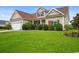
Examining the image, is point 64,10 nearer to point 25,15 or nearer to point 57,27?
point 57,27

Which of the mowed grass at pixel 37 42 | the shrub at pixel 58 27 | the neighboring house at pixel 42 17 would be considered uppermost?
the neighboring house at pixel 42 17

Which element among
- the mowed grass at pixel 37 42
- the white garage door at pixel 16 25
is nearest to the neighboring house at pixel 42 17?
the white garage door at pixel 16 25

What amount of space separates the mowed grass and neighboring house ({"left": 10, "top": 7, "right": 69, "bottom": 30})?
0.12 metres

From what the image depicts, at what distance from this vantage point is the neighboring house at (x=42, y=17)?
6.72 ft

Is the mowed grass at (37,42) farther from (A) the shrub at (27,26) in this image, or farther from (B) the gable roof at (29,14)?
(B) the gable roof at (29,14)

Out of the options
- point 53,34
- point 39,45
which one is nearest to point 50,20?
point 53,34

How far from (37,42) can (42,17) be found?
30 cm

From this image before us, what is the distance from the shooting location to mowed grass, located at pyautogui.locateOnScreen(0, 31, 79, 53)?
2012 millimetres

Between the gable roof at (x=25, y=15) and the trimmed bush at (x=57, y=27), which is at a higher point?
the gable roof at (x=25, y=15)

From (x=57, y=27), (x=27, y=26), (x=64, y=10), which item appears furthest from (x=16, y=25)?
(x=64, y=10)

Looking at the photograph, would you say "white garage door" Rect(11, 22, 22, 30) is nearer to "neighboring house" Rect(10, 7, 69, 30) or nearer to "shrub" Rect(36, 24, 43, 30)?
"neighboring house" Rect(10, 7, 69, 30)

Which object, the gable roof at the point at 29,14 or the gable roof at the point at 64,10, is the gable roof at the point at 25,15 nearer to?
the gable roof at the point at 29,14

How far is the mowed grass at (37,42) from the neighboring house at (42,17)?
0.12m
